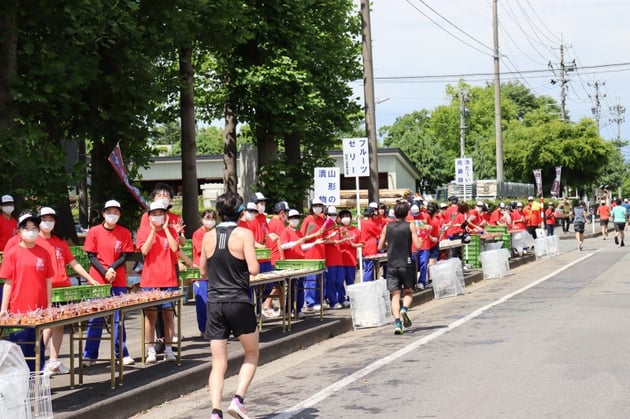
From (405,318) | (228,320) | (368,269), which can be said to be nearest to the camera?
(228,320)

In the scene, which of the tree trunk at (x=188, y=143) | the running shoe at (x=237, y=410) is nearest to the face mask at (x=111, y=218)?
the running shoe at (x=237, y=410)

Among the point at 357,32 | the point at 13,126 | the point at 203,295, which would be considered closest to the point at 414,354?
the point at 203,295

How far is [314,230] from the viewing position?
16.8 m

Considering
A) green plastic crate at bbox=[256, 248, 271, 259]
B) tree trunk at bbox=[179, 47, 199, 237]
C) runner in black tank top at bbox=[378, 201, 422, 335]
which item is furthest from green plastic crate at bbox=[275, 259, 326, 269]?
tree trunk at bbox=[179, 47, 199, 237]

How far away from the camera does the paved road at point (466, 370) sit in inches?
346

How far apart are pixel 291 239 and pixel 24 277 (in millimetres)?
7416

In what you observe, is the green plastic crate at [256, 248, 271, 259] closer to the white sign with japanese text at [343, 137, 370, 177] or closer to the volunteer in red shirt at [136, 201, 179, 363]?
the volunteer in red shirt at [136, 201, 179, 363]

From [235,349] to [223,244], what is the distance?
177 inches

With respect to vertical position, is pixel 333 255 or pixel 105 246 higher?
pixel 105 246

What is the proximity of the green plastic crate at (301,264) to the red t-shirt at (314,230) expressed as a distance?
1.67m

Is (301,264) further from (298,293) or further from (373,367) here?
(373,367)

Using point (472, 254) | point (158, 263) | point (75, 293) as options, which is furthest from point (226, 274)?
point (472, 254)

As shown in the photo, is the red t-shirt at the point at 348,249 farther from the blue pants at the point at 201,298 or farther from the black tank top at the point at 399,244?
the blue pants at the point at 201,298

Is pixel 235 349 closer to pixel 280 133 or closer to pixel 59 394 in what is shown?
pixel 59 394
